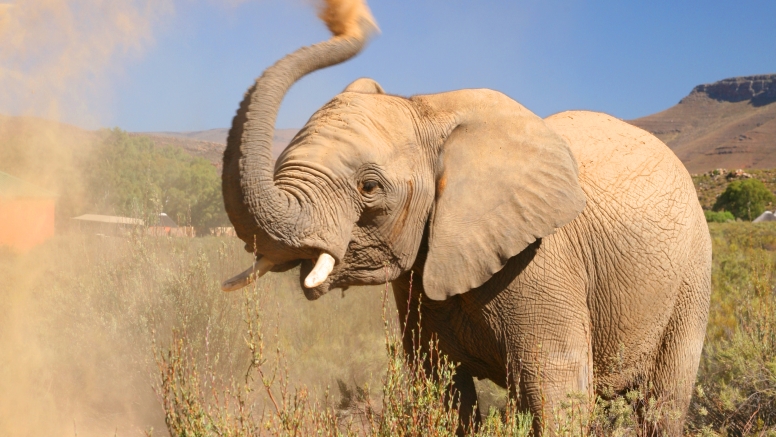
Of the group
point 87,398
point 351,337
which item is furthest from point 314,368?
point 87,398

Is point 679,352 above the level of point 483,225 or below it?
below

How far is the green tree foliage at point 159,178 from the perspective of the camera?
23.3m

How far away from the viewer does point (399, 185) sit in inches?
144

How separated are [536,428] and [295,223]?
1.75m

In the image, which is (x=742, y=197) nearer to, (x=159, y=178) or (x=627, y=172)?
(x=159, y=178)

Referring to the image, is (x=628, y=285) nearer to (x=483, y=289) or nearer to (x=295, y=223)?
(x=483, y=289)

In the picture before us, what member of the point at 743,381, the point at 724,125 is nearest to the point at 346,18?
the point at 743,381

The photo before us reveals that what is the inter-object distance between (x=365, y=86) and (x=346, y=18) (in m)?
0.42

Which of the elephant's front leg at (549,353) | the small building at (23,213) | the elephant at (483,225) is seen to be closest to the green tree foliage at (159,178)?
the small building at (23,213)

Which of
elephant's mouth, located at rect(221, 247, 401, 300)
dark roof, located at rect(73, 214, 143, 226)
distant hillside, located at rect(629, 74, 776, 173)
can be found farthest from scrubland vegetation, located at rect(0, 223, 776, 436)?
distant hillside, located at rect(629, 74, 776, 173)

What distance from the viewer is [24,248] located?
902 cm

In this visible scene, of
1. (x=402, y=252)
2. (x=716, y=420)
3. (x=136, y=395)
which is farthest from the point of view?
(x=136, y=395)

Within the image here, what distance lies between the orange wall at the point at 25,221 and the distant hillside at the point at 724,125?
354 ft

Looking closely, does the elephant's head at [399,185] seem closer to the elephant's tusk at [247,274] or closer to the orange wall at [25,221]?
the elephant's tusk at [247,274]
